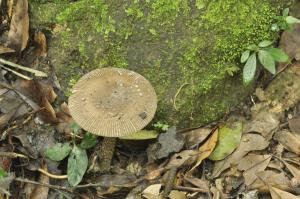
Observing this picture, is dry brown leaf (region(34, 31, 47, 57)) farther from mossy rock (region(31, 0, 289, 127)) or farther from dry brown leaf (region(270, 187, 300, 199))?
dry brown leaf (region(270, 187, 300, 199))

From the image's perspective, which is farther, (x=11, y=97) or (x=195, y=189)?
(x=11, y=97)

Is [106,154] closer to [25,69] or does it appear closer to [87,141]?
[87,141]

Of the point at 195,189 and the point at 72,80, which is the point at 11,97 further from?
the point at 195,189

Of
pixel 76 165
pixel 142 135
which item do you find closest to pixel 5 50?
pixel 76 165

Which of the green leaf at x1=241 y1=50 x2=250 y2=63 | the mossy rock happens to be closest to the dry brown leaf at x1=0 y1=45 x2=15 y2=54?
the mossy rock

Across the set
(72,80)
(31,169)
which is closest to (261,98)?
(72,80)

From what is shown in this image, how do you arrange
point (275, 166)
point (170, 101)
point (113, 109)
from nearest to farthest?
1. point (113, 109)
2. point (275, 166)
3. point (170, 101)
